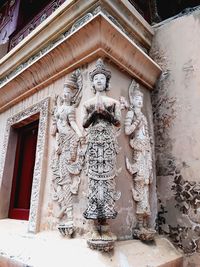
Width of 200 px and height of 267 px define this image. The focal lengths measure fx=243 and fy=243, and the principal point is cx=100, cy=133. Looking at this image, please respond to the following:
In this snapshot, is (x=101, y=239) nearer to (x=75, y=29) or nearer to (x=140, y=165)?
(x=140, y=165)

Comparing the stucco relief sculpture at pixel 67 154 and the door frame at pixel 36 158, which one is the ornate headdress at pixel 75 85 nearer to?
the stucco relief sculpture at pixel 67 154

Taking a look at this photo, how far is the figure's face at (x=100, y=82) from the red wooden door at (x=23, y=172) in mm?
1560

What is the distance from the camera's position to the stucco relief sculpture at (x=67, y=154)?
2.28 metres

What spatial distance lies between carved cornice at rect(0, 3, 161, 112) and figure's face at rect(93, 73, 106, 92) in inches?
17.2

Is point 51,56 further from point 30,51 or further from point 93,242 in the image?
point 93,242

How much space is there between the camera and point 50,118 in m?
2.96

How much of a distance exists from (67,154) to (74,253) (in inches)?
35.2

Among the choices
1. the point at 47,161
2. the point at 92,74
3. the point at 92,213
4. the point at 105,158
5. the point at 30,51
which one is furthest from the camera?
the point at 30,51

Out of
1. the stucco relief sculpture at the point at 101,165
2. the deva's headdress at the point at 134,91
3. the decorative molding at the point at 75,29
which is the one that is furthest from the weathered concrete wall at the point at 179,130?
the stucco relief sculpture at the point at 101,165

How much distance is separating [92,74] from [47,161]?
3.69 ft

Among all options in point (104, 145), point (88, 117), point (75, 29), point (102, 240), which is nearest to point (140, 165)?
point (104, 145)

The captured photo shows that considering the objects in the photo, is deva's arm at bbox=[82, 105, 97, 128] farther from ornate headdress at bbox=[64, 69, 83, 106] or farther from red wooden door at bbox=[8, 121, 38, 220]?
red wooden door at bbox=[8, 121, 38, 220]

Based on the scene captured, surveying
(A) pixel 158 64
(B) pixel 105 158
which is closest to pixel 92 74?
(B) pixel 105 158

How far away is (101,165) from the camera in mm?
1960
